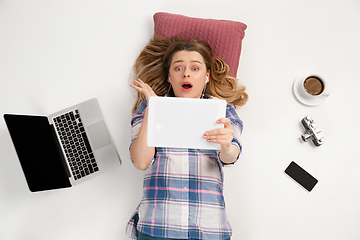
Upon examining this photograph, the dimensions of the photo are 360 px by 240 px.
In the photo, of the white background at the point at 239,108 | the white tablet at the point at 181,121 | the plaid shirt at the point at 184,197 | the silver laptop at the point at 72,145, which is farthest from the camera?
the white background at the point at 239,108

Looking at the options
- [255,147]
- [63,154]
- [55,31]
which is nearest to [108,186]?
[63,154]

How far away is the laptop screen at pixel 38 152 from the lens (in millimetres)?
1076

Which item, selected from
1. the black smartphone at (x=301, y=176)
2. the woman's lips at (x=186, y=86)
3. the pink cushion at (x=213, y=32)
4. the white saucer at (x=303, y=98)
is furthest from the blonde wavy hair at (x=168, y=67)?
the black smartphone at (x=301, y=176)

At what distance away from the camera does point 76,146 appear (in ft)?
4.02

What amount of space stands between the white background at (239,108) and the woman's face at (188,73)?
1.22 ft

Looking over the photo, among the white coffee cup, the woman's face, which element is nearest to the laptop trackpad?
the woman's face

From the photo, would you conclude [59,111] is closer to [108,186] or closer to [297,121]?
[108,186]

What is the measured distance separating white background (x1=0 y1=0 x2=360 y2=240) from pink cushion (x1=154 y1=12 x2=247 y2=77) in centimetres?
12

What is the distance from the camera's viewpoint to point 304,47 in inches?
54.9

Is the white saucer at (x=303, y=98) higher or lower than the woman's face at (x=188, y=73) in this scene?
lower

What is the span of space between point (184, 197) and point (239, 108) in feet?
1.98

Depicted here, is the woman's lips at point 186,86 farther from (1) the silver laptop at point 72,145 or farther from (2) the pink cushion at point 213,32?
(1) the silver laptop at point 72,145

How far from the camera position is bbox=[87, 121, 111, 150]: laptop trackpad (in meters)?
1.24

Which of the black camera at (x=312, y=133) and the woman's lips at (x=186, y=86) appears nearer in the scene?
the woman's lips at (x=186, y=86)
